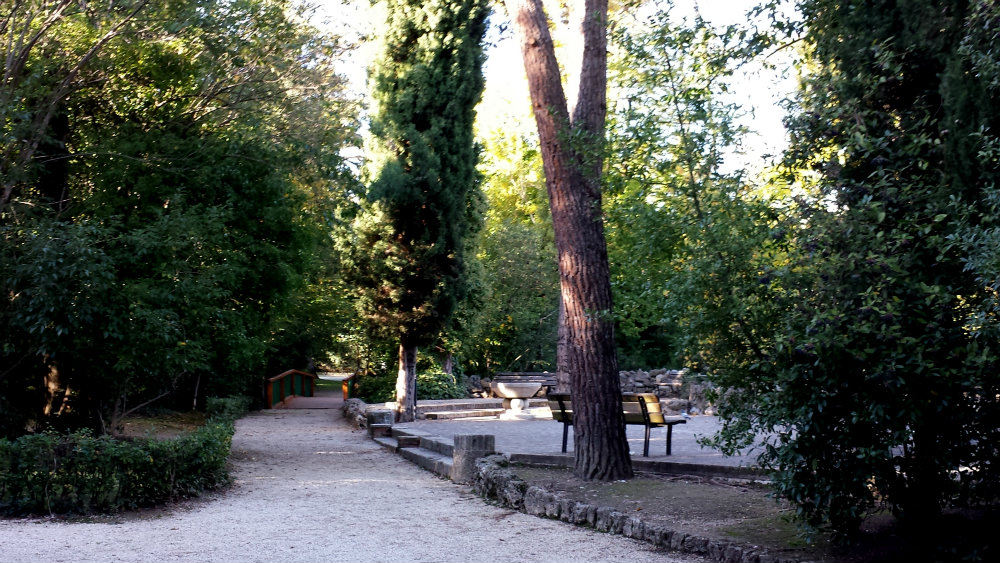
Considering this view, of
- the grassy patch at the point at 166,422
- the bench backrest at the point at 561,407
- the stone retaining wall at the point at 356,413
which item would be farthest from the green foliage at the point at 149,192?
the bench backrest at the point at 561,407

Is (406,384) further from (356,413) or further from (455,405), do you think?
(455,405)

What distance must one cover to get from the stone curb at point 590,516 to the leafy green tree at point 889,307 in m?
0.67

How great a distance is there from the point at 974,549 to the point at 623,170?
4.65 meters

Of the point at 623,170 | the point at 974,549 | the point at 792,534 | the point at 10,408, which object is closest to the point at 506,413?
the point at 10,408

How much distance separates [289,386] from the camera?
29109mm

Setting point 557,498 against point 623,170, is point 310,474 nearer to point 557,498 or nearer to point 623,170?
point 557,498

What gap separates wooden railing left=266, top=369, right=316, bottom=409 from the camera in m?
27.1

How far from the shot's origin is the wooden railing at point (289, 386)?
2712 cm

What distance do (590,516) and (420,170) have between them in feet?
36.3

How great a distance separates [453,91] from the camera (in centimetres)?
1766

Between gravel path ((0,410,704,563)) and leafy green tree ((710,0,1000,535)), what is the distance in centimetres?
146

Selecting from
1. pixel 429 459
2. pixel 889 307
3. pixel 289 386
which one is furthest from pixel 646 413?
pixel 289 386

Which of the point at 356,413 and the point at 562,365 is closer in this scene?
the point at 356,413

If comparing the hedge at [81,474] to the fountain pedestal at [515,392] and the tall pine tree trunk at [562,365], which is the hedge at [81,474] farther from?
the fountain pedestal at [515,392]
